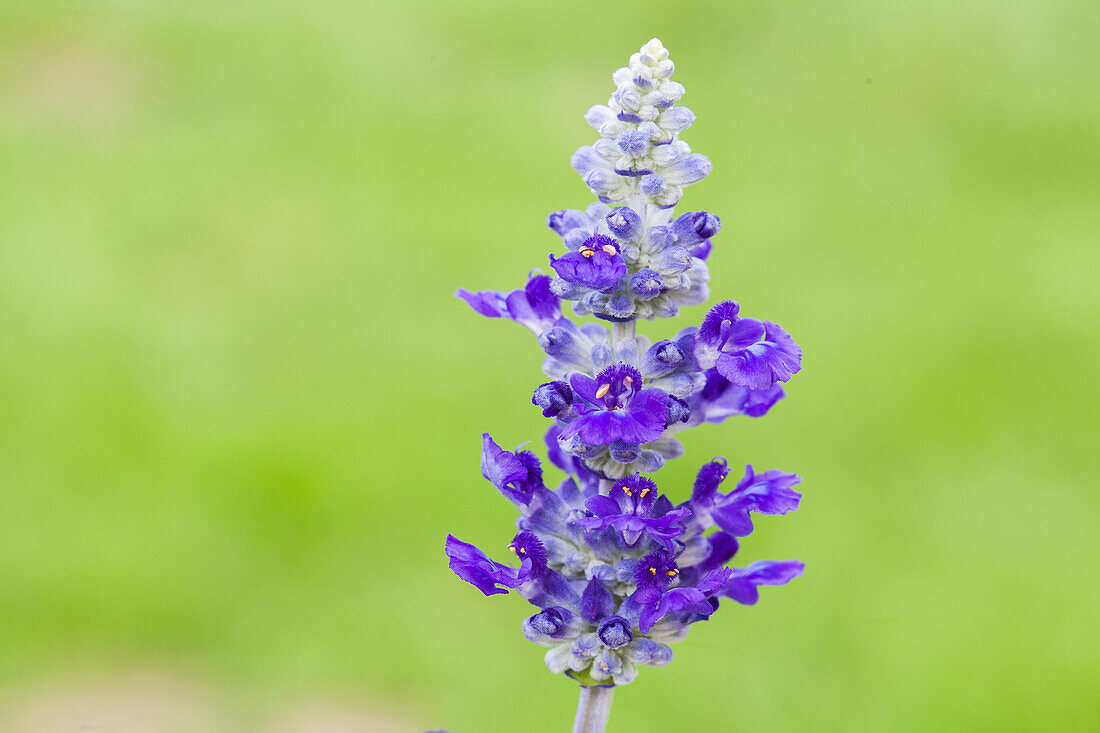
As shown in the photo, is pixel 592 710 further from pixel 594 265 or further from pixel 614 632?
pixel 594 265

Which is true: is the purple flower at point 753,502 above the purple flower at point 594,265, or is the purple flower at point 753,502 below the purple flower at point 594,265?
below

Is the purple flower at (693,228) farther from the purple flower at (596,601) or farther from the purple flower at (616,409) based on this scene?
the purple flower at (596,601)

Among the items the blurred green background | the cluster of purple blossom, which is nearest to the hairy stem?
the cluster of purple blossom

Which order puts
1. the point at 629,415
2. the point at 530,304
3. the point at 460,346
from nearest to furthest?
the point at 629,415, the point at 530,304, the point at 460,346

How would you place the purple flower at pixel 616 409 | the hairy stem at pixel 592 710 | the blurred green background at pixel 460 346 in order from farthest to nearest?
the blurred green background at pixel 460 346 < the hairy stem at pixel 592 710 < the purple flower at pixel 616 409

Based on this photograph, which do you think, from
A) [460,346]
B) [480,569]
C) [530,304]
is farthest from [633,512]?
[460,346]

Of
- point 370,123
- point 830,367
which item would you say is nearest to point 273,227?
point 370,123

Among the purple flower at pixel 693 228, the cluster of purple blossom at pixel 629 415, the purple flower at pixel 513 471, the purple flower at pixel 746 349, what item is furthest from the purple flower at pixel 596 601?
the purple flower at pixel 693 228
